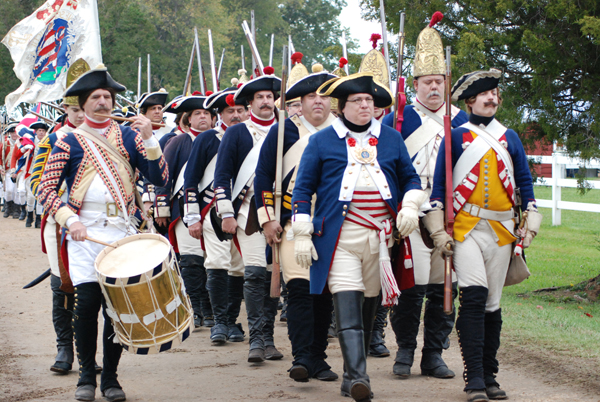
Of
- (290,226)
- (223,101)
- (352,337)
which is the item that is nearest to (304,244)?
(352,337)

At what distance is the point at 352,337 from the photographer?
5145mm

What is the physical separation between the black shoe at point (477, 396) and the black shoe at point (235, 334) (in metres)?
2.86

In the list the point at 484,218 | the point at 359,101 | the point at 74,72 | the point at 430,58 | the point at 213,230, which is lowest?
the point at 213,230

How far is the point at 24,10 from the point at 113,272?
3354 centimetres

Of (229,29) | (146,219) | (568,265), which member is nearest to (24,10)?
(229,29)

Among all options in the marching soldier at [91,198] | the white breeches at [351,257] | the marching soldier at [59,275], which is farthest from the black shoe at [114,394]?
the white breeches at [351,257]

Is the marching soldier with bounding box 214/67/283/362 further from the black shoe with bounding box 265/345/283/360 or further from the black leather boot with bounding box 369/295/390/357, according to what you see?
the black leather boot with bounding box 369/295/390/357

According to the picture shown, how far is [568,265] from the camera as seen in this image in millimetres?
12547

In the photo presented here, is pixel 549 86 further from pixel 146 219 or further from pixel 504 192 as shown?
pixel 146 219

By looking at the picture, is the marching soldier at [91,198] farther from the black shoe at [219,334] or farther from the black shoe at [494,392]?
the black shoe at [494,392]

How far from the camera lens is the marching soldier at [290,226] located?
579 cm

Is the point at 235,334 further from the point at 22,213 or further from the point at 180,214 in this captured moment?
the point at 22,213

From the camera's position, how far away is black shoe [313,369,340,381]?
5.95 meters

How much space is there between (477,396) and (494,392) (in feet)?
0.69
